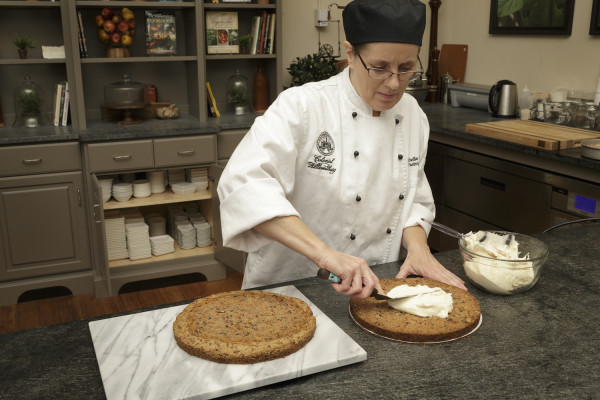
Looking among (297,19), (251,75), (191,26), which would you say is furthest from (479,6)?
(191,26)

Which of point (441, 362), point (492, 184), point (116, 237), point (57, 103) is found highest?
point (57, 103)

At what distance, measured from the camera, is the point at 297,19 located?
164 inches

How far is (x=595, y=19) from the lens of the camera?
324 cm

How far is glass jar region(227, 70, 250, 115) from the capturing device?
3938mm

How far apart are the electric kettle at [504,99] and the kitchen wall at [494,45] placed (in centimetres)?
22

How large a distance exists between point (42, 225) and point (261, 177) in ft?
7.48

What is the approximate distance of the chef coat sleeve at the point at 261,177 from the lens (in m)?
1.36

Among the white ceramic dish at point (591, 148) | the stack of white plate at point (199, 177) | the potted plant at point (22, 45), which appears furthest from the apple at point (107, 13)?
the white ceramic dish at point (591, 148)

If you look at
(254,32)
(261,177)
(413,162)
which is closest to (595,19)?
(254,32)

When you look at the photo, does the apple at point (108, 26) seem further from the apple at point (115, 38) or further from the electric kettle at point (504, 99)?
the electric kettle at point (504, 99)

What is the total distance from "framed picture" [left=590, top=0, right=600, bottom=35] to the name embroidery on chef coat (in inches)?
92.5

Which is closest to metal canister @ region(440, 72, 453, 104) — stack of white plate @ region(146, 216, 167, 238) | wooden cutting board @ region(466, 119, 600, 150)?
wooden cutting board @ region(466, 119, 600, 150)

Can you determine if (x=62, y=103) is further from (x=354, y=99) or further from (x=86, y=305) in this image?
(x=354, y=99)

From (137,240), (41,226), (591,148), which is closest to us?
(591,148)
